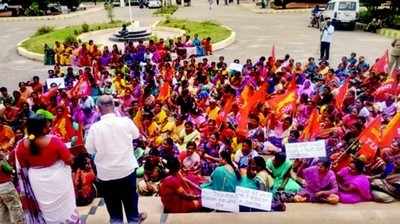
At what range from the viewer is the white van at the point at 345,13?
2638cm

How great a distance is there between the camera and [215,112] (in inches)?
361

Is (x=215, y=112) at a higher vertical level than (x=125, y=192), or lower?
lower

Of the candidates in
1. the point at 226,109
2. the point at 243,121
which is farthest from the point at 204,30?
the point at 243,121

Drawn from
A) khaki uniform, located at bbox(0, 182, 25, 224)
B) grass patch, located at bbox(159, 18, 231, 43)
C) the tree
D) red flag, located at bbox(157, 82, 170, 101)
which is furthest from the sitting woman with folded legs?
the tree

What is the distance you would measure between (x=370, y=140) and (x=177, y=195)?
286cm

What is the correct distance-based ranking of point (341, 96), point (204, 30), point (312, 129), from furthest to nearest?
point (204, 30), point (341, 96), point (312, 129)

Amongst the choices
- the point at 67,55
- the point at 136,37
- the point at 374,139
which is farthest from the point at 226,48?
the point at 374,139

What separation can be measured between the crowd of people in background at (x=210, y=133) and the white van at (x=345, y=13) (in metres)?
13.9

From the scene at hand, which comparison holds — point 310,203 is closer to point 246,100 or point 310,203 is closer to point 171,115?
point 246,100

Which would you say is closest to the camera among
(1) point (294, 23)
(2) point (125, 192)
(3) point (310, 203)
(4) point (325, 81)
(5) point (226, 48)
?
(2) point (125, 192)

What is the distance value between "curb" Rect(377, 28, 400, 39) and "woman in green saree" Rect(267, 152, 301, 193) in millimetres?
17872

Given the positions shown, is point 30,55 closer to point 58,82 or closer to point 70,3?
point 58,82

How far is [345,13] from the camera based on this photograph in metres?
26.4

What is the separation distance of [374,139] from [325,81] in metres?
4.72
